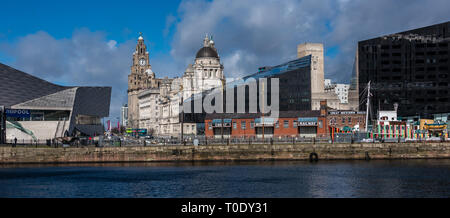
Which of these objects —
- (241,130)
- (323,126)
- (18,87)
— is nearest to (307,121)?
(323,126)

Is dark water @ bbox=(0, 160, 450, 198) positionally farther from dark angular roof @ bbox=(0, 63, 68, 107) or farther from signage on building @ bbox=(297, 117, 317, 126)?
dark angular roof @ bbox=(0, 63, 68, 107)

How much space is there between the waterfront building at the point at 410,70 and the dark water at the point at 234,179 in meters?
61.2

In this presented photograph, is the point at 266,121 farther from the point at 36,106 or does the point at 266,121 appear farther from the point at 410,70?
the point at 410,70

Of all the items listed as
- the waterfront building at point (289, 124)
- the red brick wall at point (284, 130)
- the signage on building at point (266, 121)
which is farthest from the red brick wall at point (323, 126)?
the signage on building at point (266, 121)

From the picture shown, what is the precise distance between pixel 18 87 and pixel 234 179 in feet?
225

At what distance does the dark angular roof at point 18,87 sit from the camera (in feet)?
342

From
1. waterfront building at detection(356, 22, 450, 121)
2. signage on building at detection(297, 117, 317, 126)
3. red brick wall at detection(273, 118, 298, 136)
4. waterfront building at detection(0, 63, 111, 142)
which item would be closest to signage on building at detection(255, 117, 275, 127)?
red brick wall at detection(273, 118, 298, 136)

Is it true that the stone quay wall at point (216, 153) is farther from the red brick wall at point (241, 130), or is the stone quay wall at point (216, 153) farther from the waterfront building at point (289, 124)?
the red brick wall at point (241, 130)

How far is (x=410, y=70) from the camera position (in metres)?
131

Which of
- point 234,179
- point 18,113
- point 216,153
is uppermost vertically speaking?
point 18,113

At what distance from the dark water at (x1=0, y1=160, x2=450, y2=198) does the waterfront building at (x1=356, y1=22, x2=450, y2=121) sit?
201 ft

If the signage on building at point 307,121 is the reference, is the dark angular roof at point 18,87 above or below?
above
